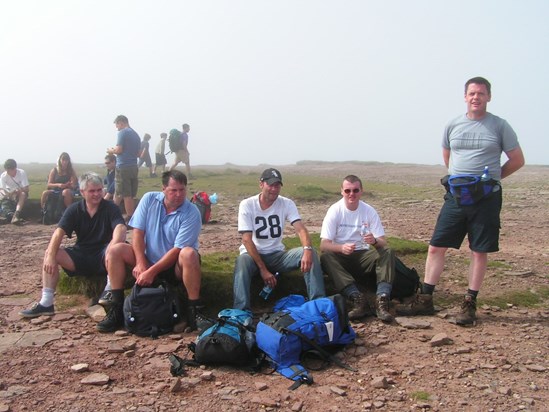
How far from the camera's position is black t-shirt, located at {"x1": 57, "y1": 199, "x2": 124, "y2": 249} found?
6582 mm

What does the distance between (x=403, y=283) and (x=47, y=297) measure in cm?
423

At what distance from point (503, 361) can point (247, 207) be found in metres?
3.22

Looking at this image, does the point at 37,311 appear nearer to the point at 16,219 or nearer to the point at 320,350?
the point at 320,350

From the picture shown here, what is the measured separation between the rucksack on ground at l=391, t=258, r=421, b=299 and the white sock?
4.07 metres

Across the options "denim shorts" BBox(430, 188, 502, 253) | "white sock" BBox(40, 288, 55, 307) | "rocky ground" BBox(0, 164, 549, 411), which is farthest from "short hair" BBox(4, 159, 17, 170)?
"denim shorts" BBox(430, 188, 502, 253)

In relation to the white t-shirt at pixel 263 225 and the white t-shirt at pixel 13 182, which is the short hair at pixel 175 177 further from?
the white t-shirt at pixel 13 182

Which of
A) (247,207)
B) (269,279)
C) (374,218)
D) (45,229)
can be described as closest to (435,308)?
(374,218)

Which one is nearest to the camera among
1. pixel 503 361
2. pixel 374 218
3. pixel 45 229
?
pixel 503 361

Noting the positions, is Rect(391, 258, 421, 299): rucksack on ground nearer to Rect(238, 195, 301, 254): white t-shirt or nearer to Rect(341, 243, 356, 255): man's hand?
Rect(341, 243, 356, 255): man's hand

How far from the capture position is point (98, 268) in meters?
6.59

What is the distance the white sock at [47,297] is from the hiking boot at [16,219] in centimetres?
718

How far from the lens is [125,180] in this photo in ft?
39.6

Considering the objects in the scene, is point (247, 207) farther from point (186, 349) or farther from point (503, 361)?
point (503, 361)

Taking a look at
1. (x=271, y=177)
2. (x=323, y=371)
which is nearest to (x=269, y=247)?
(x=271, y=177)
